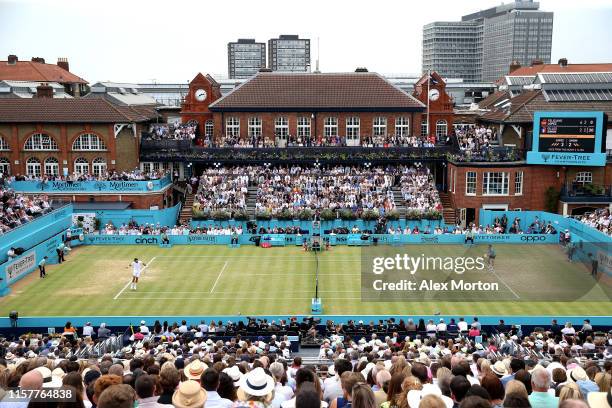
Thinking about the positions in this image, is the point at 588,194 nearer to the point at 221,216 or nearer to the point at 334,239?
the point at 334,239

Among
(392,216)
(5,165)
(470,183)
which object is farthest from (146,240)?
(470,183)

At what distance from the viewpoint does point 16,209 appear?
4378cm

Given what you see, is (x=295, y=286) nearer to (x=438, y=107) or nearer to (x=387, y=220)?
(x=387, y=220)

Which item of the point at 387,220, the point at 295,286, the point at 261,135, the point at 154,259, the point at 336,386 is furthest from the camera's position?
the point at 261,135

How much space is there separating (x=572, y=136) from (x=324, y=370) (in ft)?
131

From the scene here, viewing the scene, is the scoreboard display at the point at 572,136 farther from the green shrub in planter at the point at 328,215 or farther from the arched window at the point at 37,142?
the arched window at the point at 37,142

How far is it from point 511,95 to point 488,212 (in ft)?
70.9

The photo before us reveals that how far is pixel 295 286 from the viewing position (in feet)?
119

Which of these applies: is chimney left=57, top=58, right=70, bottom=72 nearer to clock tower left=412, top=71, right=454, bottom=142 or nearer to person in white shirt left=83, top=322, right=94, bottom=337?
clock tower left=412, top=71, right=454, bottom=142

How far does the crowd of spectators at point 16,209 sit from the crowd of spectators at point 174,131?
44.9 ft

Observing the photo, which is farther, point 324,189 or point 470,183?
point 324,189

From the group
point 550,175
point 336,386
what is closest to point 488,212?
point 550,175

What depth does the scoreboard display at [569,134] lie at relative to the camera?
50.6 metres

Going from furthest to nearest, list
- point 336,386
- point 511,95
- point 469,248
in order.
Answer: point 511,95 → point 469,248 → point 336,386
